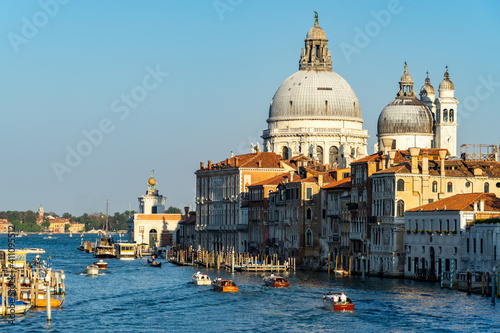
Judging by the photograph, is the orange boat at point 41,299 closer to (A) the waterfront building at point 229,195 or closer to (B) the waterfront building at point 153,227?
(A) the waterfront building at point 229,195

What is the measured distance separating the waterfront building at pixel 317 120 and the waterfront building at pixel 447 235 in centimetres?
5502

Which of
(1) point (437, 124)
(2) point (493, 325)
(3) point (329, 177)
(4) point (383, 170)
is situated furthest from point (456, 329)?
(1) point (437, 124)

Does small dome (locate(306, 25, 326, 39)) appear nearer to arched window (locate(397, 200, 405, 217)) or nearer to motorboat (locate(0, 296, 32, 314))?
arched window (locate(397, 200, 405, 217))

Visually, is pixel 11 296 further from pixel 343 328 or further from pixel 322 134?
pixel 322 134

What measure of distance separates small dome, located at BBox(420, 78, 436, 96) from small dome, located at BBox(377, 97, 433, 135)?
576 cm

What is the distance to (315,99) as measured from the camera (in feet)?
466

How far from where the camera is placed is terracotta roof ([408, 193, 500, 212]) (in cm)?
7981

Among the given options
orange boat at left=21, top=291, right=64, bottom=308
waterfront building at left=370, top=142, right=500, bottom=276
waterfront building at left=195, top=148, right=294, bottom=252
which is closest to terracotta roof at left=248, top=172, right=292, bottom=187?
waterfront building at left=195, top=148, right=294, bottom=252

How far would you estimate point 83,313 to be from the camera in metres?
67.3

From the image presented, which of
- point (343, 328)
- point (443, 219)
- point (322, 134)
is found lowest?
point (343, 328)

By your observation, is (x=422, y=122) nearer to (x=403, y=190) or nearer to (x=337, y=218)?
(x=337, y=218)

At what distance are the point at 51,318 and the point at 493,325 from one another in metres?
21.4

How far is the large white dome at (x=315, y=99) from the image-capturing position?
142m

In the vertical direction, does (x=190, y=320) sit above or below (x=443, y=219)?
below
